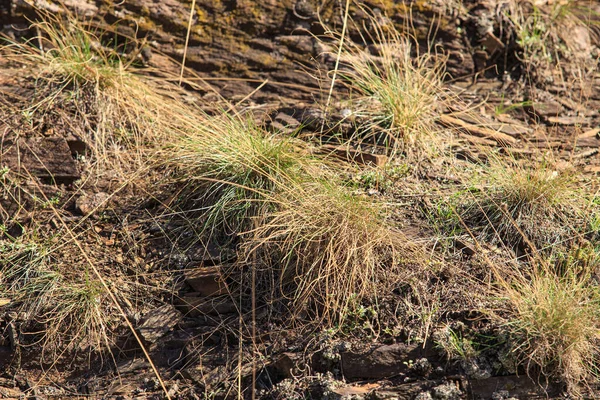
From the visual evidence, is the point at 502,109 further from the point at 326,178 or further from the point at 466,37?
the point at 326,178

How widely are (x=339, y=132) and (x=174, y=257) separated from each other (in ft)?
3.90

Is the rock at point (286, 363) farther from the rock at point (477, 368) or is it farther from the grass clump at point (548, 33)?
the grass clump at point (548, 33)

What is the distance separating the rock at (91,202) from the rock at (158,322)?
0.68 m

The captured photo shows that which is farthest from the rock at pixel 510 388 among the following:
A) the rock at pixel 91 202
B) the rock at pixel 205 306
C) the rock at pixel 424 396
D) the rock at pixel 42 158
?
the rock at pixel 42 158

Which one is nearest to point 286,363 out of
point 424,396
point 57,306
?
point 424,396

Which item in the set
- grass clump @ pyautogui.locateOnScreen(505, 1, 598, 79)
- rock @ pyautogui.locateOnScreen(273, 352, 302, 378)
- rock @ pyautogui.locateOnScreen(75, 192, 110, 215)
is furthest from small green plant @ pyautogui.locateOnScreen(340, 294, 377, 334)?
grass clump @ pyautogui.locateOnScreen(505, 1, 598, 79)

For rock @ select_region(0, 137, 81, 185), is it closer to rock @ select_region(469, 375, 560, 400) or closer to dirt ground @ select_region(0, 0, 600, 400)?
dirt ground @ select_region(0, 0, 600, 400)

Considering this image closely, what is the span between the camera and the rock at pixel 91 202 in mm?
3656

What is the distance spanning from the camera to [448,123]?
4.15m

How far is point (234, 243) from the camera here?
3.45 m

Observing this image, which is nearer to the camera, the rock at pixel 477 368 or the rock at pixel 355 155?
the rock at pixel 477 368

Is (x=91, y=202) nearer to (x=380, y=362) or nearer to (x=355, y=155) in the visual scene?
(x=355, y=155)

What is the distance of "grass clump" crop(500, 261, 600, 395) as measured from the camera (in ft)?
9.44

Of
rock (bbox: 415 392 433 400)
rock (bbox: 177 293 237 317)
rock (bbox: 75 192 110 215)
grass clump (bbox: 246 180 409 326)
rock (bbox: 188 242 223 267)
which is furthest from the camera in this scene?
rock (bbox: 75 192 110 215)
